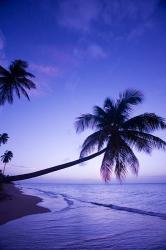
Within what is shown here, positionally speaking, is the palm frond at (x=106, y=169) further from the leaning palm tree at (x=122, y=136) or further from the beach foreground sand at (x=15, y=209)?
the beach foreground sand at (x=15, y=209)

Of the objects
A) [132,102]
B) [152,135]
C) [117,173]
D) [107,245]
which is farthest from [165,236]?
[132,102]

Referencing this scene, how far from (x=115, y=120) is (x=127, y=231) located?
6187 mm

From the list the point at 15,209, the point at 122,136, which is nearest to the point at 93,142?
the point at 122,136

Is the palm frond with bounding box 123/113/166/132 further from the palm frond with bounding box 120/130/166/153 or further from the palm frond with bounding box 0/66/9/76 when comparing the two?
the palm frond with bounding box 0/66/9/76

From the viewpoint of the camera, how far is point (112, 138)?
12922mm

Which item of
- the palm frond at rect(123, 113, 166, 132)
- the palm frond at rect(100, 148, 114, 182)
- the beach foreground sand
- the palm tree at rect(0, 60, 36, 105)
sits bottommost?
the beach foreground sand

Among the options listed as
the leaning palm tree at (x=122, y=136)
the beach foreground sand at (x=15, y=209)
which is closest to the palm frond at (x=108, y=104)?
the leaning palm tree at (x=122, y=136)

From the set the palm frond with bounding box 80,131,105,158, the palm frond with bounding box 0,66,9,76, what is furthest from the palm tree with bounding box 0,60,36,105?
the palm frond with bounding box 80,131,105,158

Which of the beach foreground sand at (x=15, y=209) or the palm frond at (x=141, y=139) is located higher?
the palm frond at (x=141, y=139)

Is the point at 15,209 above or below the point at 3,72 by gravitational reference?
below

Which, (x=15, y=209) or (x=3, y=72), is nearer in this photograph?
(x=3, y=72)

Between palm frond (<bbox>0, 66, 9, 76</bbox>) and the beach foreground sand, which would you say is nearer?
palm frond (<bbox>0, 66, 9, 76</bbox>)

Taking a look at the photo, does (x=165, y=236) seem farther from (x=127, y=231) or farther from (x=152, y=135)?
(x=152, y=135)

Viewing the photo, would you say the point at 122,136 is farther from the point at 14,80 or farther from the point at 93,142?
the point at 14,80
